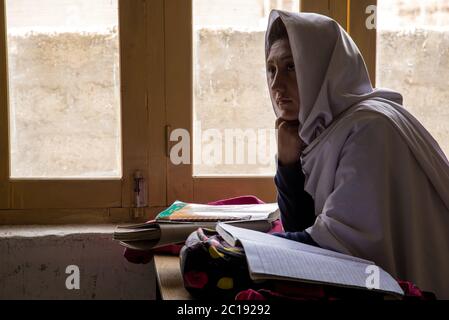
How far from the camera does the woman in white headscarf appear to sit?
1204mm

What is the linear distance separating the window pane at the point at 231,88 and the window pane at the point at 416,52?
366mm

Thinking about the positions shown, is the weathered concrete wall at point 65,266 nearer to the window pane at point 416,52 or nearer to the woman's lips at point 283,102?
the woman's lips at point 283,102

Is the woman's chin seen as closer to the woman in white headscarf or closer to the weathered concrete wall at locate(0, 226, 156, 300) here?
the woman in white headscarf

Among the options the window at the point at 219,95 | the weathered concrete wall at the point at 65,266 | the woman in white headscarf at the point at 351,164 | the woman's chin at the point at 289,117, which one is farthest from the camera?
the window at the point at 219,95

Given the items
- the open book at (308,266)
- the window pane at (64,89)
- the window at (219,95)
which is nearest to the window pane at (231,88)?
the window at (219,95)

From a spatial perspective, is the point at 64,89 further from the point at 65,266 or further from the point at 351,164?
the point at 351,164

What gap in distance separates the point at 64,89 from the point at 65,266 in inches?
24.5

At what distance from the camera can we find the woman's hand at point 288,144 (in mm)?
1500

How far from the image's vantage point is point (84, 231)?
1.91 m

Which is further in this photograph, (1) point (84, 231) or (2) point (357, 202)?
(1) point (84, 231)
